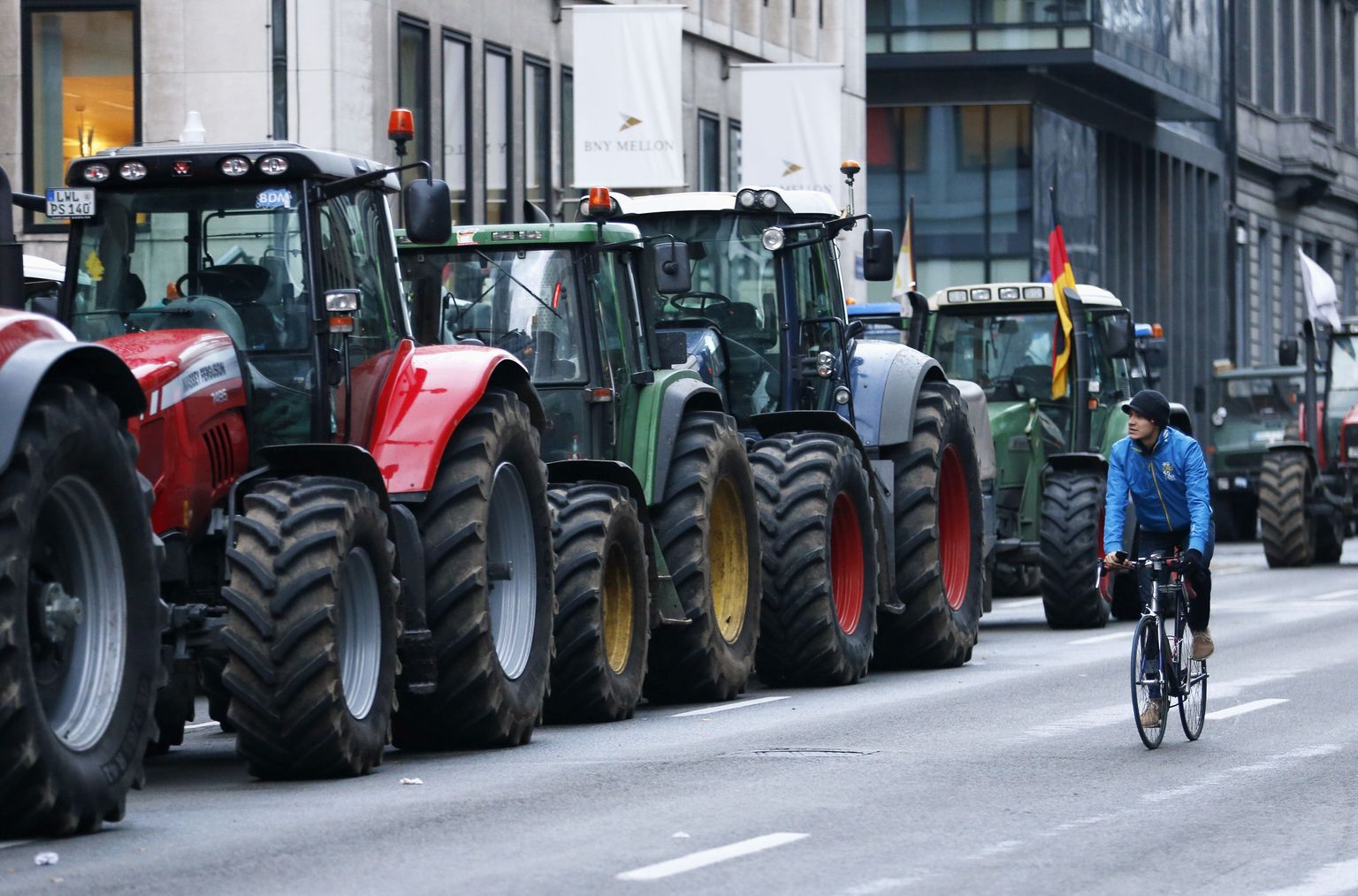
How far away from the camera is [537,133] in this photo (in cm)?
3575

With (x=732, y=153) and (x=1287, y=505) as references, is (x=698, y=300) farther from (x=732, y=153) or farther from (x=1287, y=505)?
(x=732, y=153)

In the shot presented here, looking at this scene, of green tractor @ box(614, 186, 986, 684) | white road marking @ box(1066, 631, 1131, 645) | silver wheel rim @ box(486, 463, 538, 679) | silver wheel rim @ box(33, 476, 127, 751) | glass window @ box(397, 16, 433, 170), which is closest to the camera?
silver wheel rim @ box(33, 476, 127, 751)

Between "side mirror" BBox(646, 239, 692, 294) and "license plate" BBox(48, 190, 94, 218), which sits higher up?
"license plate" BBox(48, 190, 94, 218)

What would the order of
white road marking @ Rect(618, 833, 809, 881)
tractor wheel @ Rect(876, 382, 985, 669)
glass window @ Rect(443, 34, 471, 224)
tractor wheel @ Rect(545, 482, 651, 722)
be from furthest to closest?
glass window @ Rect(443, 34, 471, 224) → tractor wheel @ Rect(876, 382, 985, 669) → tractor wheel @ Rect(545, 482, 651, 722) → white road marking @ Rect(618, 833, 809, 881)

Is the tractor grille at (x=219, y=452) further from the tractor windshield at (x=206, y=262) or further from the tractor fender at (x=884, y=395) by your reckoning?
the tractor fender at (x=884, y=395)

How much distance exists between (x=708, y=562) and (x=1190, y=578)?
294 cm

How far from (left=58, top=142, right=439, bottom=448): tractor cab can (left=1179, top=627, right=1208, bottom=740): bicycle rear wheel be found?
4.27 meters

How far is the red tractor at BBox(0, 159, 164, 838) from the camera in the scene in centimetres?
905

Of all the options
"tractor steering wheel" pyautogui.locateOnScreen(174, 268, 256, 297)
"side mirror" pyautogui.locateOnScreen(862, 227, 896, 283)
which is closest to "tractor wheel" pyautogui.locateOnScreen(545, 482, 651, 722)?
"tractor steering wheel" pyautogui.locateOnScreen(174, 268, 256, 297)

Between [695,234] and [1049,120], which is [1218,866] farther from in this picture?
Answer: [1049,120]

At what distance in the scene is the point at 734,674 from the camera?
15.9 meters

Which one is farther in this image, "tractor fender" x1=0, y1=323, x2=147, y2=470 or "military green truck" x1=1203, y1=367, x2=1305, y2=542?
"military green truck" x1=1203, y1=367, x2=1305, y2=542

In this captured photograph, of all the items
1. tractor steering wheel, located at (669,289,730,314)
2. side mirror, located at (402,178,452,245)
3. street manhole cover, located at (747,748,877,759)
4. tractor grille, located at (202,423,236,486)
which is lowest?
street manhole cover, located at (747,748,877,759)

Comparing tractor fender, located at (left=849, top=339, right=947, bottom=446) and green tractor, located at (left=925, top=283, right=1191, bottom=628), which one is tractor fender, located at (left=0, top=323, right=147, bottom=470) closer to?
tractor fender, located at (left=849, top=339, right=947, bottom=446)
